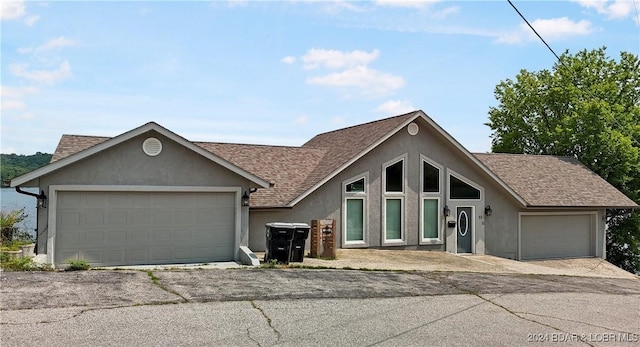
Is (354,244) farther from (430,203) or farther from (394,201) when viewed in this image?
(430,203)

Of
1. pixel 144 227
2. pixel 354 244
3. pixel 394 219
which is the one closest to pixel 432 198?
pixel 394 219

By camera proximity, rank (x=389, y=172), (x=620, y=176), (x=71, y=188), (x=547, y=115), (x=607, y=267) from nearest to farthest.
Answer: (x=71, y=188) → (x=389, y=172) → (x=607, y=267) → (x=620, y=176) → (x=547, y=115)

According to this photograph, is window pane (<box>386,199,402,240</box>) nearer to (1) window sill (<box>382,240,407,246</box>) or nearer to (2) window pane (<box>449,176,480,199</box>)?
(1) window sill (<box>382,240,407,246</box>)

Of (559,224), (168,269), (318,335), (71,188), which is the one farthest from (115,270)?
(559,224)

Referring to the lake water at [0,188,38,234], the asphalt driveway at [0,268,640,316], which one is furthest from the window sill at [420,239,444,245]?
the lake water at [0,188,38,234]

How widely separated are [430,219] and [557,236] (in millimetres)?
6462

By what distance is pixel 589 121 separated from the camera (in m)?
31.0

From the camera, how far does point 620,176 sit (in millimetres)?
29672

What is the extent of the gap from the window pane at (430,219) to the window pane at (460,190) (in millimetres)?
855

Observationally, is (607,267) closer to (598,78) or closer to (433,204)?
(433,204)

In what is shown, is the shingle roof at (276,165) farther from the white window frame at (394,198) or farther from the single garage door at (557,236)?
the single garage door at (557,236)

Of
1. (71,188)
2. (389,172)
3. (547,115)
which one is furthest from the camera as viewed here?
(547,115)

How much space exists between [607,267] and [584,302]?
12.0 meters

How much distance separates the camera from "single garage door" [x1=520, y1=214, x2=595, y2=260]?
23.1 meters
